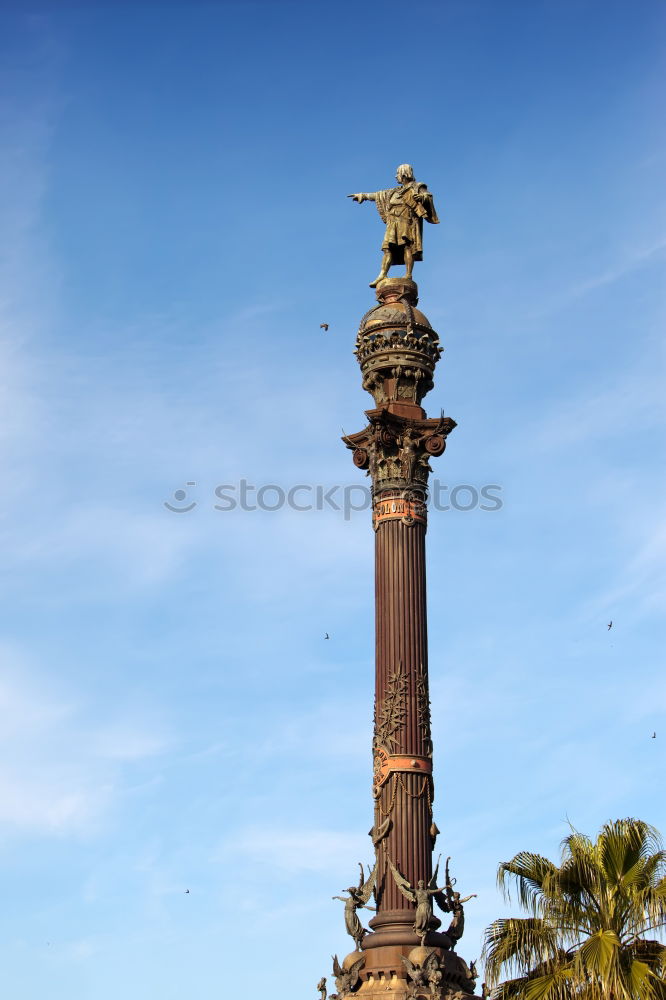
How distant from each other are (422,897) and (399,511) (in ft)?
30.0

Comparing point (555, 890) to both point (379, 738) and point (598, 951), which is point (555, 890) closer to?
point (598, 951)

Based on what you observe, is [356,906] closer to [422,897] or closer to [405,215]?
[422,897]

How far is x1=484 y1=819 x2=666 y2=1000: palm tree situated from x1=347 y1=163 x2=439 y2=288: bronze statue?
15178 millimetres

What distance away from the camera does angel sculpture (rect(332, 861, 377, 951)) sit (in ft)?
106

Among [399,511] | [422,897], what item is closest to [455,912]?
[422,897]

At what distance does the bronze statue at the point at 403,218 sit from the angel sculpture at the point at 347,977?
16979 millimetres

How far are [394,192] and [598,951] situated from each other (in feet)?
64.9

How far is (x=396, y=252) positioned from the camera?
130ft

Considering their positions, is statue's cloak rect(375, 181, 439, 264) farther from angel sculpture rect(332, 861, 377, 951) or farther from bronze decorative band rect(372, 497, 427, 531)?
angel sculpture rect(332, 861, 377, 951)

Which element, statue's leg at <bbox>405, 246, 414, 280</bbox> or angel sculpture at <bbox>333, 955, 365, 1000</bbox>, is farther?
statue's leg at <bbox>405, 246, 414, 280</bbox>

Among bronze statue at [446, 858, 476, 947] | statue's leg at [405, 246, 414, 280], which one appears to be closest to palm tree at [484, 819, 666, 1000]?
bronze statue at [446, 858, 476, 947]

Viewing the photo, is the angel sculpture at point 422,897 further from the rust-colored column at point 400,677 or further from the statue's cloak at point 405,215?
the statue's cloak at point 405,215

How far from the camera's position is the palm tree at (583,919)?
31.8 metres

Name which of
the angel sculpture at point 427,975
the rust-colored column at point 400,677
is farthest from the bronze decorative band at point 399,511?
the angel sculpture at point 427,975
